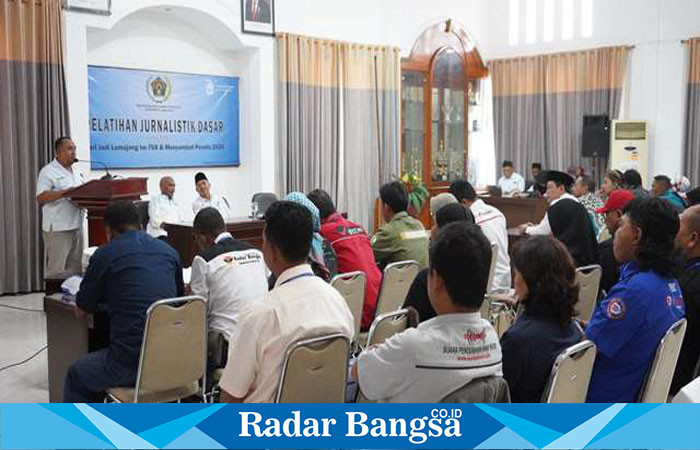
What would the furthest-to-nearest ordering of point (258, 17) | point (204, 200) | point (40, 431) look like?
point (258, 17) < point (204, 200) < point (40, 431)

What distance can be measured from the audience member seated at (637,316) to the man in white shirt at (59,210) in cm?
503

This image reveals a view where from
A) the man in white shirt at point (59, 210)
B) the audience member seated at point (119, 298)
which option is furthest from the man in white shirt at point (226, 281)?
the man in white shirt at point (59, 210)

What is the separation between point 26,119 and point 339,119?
4273 millimetres

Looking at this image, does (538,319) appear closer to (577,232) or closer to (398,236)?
(398,236)

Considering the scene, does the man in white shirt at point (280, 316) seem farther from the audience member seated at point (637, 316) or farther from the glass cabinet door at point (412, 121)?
the glass cabinet door at point (412, 121)

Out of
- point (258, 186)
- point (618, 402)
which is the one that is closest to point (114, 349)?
point (618, 402)

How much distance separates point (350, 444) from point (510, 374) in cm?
55

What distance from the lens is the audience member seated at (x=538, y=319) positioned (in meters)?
2.21

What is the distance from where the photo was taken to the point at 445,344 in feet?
6.07

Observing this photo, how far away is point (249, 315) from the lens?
7.20 ft

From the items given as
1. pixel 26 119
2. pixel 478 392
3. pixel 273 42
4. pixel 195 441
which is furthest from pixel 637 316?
pixel 273 42

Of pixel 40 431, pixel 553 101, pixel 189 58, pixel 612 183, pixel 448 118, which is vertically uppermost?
pixel 189 58

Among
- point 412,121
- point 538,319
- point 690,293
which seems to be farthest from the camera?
point 412,121

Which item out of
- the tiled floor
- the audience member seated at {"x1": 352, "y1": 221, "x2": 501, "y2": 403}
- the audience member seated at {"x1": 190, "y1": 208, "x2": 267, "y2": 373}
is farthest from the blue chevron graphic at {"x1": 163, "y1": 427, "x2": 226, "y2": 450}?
the tiled floor
